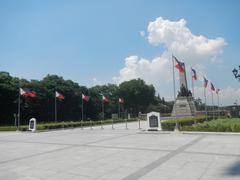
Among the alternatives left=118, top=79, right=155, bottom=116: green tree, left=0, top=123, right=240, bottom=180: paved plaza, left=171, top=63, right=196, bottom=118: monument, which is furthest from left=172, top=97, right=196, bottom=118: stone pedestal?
left=0, top=123, right=240, bottom=180: paved plaza

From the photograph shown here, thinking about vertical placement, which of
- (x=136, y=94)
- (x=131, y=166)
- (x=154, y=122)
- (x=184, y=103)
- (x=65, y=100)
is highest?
(x=136, y=94)

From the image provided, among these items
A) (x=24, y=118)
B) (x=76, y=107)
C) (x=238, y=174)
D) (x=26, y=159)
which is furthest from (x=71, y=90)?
(x=238, y=174)

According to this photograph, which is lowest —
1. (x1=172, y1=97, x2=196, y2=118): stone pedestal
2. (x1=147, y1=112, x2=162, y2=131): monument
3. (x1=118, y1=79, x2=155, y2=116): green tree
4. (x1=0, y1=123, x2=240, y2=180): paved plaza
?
(x1=0, y1=123, x2=240, y2=180): paved plaza

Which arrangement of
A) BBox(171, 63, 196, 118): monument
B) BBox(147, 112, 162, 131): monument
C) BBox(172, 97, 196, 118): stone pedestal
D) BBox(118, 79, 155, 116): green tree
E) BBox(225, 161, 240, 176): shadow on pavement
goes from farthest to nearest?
BBox(118, 79, 155, 116): green tree → BBox(171, 63, 196, 118): monument → BBox(172, 97, 196, 118): stone pedestal → BBox(147, 112, 162, 131): monument → BBox(225, 161, 240, 176): shadow on pavement

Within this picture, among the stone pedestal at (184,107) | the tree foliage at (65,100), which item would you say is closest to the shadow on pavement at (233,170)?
the stone pedestal at (184,107)

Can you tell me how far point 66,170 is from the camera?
8.81m

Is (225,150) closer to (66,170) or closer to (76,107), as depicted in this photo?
(66,170)

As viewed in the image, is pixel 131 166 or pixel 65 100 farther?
pixel 65 100

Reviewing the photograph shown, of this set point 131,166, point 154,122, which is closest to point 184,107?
point 154,122

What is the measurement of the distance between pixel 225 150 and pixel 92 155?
6137 millimetres

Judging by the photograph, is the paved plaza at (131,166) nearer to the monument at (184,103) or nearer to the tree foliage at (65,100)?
the monument at (184,103)

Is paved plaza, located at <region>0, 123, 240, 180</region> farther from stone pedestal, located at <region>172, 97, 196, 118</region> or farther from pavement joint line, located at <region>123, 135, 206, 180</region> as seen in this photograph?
stone pedestal, located at <region>172, 97, 196, 118</region>

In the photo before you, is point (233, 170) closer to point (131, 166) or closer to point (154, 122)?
point (131, 166)

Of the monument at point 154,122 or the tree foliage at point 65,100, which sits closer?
the monument at point 154,122
